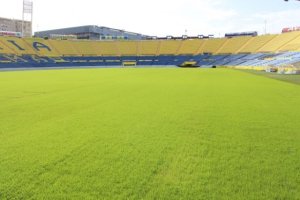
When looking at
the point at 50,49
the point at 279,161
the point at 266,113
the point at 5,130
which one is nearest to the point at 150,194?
the point at 279,161

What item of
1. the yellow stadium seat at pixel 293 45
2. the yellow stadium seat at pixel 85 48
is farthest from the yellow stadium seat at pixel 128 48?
the yellow stadium seat at pixel 293 45

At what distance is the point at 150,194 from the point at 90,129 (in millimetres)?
4442

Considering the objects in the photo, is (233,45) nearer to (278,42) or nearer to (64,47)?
(278,42)

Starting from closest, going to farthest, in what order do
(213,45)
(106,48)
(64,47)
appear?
1. (64,47)
2. (213,45)
3. (106,48)

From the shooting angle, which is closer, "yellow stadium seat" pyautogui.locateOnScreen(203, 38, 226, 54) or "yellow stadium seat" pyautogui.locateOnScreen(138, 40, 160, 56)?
"yellow stadium seat" pyautogui.locateOnScreen(203, 38, 226, 54)

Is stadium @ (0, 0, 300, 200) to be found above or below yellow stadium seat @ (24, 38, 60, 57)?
below

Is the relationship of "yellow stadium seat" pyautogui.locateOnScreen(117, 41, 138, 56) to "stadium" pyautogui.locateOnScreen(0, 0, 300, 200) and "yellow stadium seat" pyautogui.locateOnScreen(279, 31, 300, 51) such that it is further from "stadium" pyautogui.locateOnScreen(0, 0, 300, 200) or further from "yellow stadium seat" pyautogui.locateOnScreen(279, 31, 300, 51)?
"stadium" pyautogui.locateOnScreen(0, 0, 300, 200)

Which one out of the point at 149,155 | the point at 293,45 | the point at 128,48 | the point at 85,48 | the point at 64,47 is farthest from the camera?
the point at 128,48

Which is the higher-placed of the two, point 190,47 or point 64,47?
point 190,47

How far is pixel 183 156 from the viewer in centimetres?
579

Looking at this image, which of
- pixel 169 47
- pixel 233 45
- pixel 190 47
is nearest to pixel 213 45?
pixel 233 45

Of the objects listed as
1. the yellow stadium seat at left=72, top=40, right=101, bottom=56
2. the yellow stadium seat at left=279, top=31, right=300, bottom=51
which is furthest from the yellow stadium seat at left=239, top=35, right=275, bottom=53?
the yellow stadium seat at left=72, top=40, right=101, bottom=56

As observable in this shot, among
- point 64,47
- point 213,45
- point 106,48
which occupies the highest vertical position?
point 213,45

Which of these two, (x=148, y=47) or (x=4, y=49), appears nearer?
(x=4, y=49)
